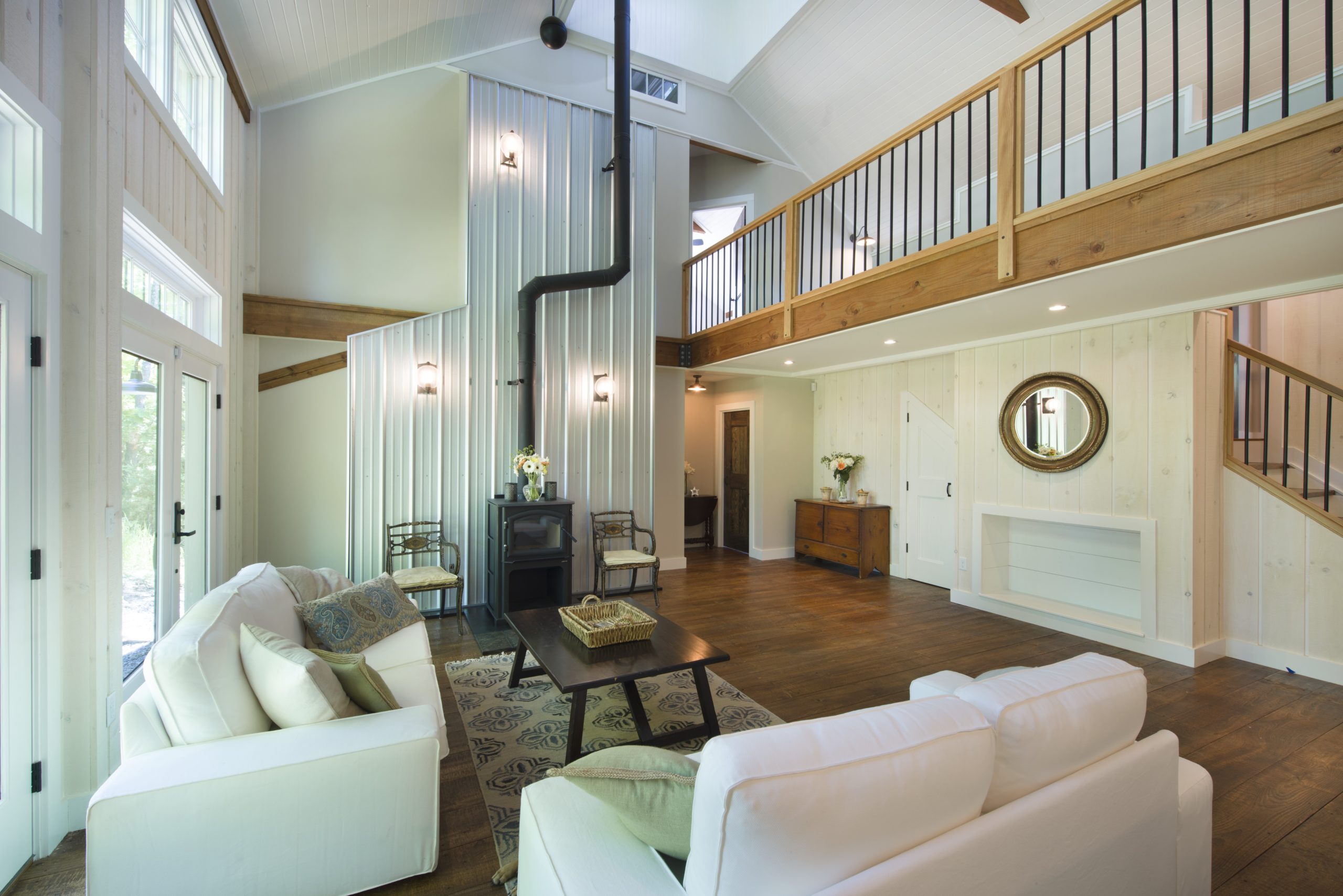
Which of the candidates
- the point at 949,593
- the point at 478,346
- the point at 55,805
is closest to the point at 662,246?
the point at 478,346

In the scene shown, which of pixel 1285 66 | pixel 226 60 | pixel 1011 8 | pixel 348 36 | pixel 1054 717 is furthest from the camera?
pixel 1011 8

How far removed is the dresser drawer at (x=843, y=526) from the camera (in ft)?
21.6

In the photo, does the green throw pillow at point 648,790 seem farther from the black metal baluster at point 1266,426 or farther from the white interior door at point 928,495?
the white interior door at point 928,495

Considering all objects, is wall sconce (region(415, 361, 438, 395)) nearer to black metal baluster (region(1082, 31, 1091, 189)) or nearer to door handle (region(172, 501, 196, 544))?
door handle (region(172, 501, 196, 544))

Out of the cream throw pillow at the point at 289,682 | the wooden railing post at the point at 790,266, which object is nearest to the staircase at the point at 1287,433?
the wooden railing post at the point at 790,266

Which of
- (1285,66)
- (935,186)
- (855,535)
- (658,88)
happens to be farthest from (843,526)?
(658,88)

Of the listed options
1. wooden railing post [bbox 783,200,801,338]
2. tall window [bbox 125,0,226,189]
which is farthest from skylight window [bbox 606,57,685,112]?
tall window [bbox 125,0,226,189]

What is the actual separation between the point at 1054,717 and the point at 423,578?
4198 mm

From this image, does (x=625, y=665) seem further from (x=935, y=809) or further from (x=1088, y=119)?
(x=1088, y=119)

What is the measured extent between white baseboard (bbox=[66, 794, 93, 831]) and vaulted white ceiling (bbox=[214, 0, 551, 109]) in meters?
4.21

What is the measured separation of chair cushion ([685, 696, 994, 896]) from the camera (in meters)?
0.98

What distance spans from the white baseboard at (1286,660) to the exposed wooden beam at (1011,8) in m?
4.96

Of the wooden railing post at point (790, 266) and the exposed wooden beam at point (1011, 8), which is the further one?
the wooden railing post at point (790, 266)

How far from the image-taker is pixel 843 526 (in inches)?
266
